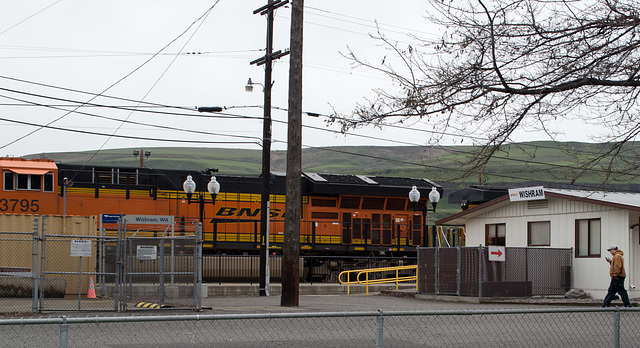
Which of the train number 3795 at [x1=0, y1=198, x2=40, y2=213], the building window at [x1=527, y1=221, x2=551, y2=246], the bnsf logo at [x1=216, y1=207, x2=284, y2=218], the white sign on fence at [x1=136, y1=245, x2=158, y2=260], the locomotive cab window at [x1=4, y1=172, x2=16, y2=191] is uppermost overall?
the locomotive cab window at [x1=4, y1=172, x2=16, y2=191]

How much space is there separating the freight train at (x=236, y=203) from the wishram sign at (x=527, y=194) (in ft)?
24.9

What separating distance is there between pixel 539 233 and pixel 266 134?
389 inches

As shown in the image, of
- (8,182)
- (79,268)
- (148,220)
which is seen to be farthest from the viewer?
(8,182)

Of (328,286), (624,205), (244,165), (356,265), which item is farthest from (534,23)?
(244,165)

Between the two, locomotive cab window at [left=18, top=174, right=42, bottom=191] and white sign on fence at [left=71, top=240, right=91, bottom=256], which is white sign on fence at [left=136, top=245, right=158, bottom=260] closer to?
white sign on fence at [left=71, top=240, right=91, bottom=256]

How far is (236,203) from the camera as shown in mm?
32688

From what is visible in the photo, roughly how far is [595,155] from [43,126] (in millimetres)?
23001

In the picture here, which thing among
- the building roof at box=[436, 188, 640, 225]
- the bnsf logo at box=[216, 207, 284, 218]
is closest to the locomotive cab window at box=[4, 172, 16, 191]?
the bnsf logo at box=[216, 207, 284, 218]

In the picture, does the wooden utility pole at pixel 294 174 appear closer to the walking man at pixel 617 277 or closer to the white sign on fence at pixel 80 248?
the white sign on fence at pixel 80 248

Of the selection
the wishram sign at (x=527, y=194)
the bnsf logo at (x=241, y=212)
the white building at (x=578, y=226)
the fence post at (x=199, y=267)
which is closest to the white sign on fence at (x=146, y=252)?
the fence post at (x=199, y=267)

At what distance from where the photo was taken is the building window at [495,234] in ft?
83.0

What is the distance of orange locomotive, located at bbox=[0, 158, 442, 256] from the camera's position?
92.8 ft

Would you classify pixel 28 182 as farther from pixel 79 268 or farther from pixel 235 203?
pixel 79 268

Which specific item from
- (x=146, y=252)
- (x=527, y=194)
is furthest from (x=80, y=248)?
(x=527, y=194)
